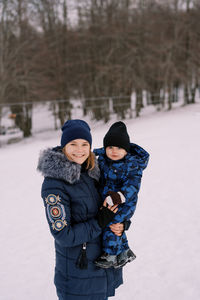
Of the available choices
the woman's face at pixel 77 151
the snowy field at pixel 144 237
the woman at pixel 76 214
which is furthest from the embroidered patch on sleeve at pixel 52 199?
the snowy field at pixel 144 237

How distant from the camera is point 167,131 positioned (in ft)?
39.3

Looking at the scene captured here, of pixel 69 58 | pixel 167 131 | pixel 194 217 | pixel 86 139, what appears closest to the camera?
pixel 86 139

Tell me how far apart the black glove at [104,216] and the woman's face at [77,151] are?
316 millimetres

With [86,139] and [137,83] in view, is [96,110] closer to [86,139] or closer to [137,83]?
[137,83]

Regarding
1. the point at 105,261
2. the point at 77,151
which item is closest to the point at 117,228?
the point at 105,261

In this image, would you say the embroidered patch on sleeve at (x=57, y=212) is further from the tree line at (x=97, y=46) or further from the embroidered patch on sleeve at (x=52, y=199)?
the tree line at (x=97, y=46)

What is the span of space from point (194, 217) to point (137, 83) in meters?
14.7

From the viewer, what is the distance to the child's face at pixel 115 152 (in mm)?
1956

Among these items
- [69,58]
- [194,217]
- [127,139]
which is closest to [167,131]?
[194,217]

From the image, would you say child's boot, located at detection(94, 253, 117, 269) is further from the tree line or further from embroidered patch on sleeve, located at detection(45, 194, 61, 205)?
the tree line

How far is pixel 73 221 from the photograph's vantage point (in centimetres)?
161

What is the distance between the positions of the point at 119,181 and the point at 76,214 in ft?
1.48

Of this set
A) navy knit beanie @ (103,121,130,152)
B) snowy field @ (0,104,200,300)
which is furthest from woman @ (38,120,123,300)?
snowy field @ (0,104,200,300)

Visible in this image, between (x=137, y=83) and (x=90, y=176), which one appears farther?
(x=137, y=83)
